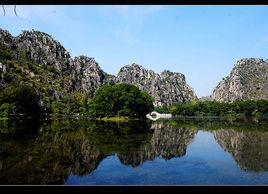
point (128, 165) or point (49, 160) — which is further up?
point (49, 160)

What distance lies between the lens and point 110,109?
97188mm

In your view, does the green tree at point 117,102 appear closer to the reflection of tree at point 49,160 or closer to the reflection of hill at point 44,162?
the reflection of tree at point 49,160

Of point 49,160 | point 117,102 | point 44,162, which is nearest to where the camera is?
point 44,162

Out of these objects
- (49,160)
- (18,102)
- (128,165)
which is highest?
(18,102)

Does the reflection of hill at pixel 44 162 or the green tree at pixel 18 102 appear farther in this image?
the green tree at pixel 18 102

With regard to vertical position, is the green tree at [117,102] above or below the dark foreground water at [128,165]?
above

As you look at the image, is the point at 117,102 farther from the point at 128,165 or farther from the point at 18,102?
the point at 128,165

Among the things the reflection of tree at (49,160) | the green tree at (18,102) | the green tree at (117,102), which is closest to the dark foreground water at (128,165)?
the reflection of tree at (49,160)

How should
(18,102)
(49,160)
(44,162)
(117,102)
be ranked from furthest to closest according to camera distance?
(117,102)
(18,102)
(49,160)
(44,162)

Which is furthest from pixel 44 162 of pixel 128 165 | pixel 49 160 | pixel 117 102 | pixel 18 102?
pixel 117 102

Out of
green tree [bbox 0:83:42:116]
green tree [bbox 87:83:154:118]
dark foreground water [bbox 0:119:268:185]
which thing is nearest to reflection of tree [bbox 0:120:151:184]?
dark foreground water [bbox 0:119:268:185]

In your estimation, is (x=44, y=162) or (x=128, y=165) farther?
(x=128, y=165)
